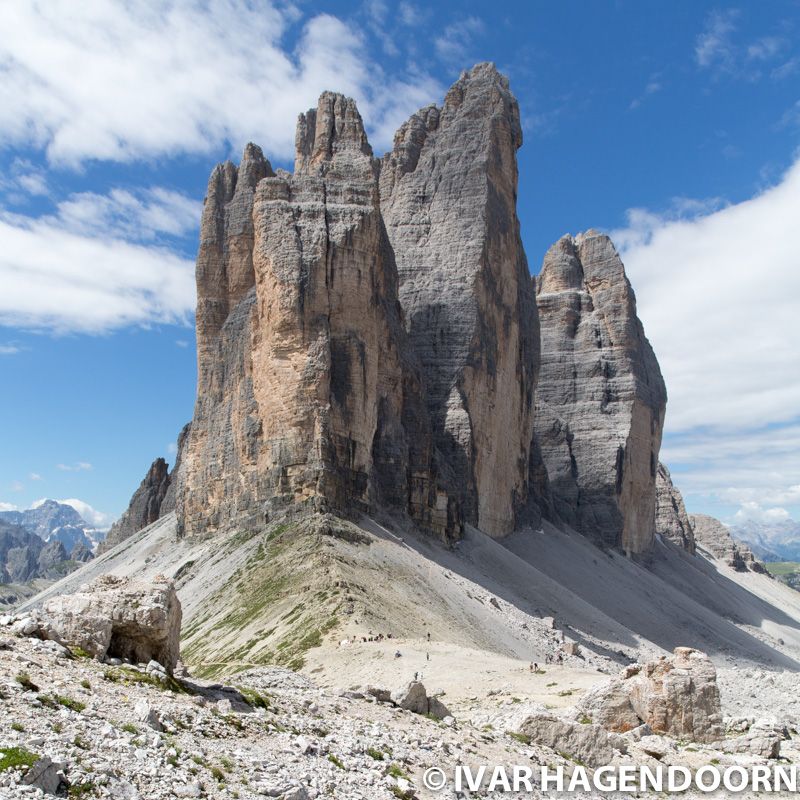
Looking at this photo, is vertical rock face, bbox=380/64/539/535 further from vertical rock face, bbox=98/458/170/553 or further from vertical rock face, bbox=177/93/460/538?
vertical rock face, bbox=98/458/170/553

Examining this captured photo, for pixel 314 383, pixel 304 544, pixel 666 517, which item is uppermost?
pixel 666 517

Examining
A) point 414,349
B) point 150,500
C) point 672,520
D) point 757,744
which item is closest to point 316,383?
point 414,349

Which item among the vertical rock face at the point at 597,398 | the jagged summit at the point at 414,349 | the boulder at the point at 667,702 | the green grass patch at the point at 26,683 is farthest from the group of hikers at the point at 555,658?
the vertical rock face at the point at 597,398

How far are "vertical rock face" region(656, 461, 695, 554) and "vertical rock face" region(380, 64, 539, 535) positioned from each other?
55.8 m

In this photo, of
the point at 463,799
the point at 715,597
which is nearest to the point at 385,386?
the point at 463,799

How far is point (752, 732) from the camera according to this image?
2341cm

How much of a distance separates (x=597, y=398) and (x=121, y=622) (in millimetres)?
113929

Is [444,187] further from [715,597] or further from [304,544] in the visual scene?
[715,597]

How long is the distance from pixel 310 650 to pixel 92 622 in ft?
78.3

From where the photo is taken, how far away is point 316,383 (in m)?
63.2

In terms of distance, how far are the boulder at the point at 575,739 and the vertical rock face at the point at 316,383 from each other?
4000cm

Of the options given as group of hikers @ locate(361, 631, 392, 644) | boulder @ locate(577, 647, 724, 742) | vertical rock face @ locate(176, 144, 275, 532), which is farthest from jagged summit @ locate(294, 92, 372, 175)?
boulder @ locate(577, 647, 724, 742)

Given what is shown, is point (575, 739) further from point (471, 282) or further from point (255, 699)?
point (471, 282)

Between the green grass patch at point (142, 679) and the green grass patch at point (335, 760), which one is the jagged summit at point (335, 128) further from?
the green grass patch at point (335, 760)
